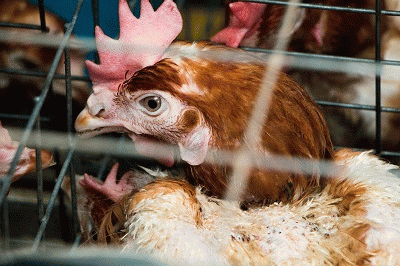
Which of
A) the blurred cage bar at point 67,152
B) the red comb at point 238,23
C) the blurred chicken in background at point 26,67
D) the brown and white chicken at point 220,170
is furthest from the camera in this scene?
the blurred chicken in background at point 26,67

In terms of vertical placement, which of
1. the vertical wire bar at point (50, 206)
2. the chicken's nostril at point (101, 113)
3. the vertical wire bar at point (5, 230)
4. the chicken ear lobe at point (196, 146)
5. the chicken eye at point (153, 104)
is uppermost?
the chicken eye at point (153, 104)

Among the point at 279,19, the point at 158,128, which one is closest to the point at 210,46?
the point at 158,128

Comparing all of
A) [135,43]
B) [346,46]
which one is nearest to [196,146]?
[135,43]

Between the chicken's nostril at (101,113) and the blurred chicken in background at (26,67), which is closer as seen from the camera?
the chicken's nostril at (101,113)

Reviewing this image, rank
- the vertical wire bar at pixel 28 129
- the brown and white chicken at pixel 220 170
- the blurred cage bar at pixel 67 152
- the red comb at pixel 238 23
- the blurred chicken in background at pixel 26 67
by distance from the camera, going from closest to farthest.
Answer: the vertical wire bar at pixel 28 129
the brown and white chicken at pixel 220 170
the blurred cage bar at pixel 67 152
the red comb at pixel 238 23
the blurred chicken in background at pixel 26 67

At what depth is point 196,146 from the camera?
75cm

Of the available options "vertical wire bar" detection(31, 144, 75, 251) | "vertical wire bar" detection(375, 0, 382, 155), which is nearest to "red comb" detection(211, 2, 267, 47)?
"vertical wire bar" detection(375, 0, 382, 155)

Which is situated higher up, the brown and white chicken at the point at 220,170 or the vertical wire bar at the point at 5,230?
the brown and white chicken at the point at 220,170

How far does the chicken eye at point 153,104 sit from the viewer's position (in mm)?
746

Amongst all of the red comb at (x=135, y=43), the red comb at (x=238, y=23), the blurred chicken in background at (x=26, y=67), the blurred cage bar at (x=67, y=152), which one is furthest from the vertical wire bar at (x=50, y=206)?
the blurred chicken in background at (x=26, y=67)

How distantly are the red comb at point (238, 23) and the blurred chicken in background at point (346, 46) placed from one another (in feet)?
0.10

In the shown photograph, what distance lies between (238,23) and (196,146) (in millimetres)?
341

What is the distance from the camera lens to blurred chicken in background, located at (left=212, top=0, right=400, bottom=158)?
3.55ft

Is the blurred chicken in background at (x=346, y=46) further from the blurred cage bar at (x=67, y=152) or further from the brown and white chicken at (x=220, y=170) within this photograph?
the brown and white chicken at (x=220, y=170)
